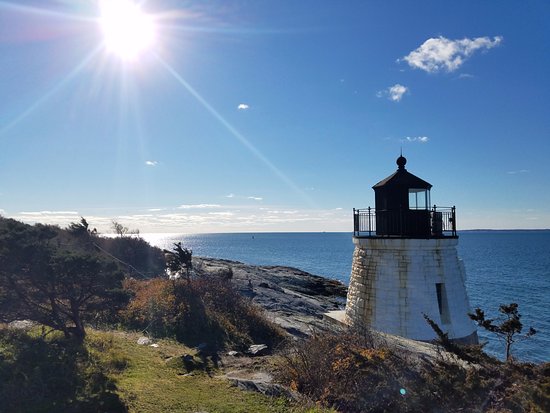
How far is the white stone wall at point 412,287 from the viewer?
12297 millimetres

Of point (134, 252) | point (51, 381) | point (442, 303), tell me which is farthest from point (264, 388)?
point (134, 252)

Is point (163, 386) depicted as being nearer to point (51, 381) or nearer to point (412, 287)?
point (51, 381)

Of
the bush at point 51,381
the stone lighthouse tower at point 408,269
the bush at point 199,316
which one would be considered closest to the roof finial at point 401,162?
the stone lighthouse tower at point 408,269

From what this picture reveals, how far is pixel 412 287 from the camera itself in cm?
1233

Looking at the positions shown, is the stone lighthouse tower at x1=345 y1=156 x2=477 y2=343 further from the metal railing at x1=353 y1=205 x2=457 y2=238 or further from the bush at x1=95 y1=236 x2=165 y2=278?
the bush at x1=95 y1=236 x2=165 y2=278

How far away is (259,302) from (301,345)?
10.3 metres

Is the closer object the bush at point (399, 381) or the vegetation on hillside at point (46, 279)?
the bush at point (399, 381)

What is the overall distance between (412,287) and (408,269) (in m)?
0.56

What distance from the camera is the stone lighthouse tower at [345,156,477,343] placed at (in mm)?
12320

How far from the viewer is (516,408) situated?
614 cm

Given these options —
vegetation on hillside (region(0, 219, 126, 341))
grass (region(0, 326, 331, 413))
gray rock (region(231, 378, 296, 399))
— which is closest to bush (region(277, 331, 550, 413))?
gray rock (region(231, 378, 296, 399))

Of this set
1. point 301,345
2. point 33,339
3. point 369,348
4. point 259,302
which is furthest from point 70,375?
point 259,302

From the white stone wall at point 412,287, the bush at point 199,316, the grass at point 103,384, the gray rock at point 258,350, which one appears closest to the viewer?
the grass at point 103,384

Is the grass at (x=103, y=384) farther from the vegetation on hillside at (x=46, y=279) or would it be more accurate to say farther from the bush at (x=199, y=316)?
the bush at (x=199, y=316)
